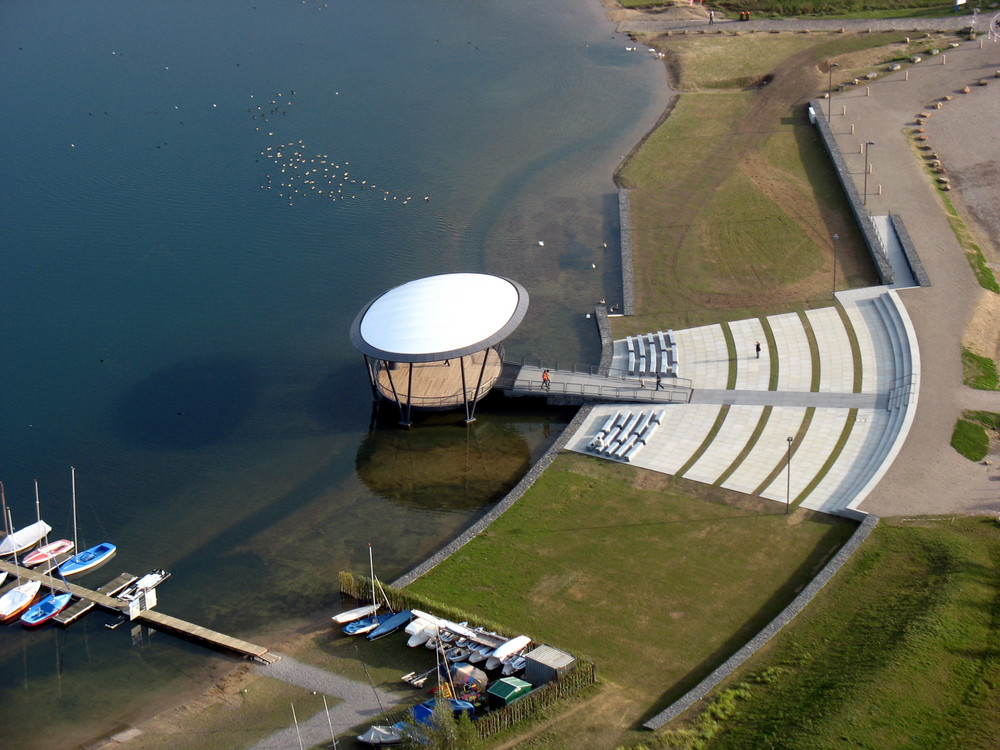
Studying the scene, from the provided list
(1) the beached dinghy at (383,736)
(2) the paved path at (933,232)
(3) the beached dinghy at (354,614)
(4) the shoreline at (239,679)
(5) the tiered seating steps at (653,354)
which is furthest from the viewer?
(5) the tiered seating steps at (653,354)

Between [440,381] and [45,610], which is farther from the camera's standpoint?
[440,381]

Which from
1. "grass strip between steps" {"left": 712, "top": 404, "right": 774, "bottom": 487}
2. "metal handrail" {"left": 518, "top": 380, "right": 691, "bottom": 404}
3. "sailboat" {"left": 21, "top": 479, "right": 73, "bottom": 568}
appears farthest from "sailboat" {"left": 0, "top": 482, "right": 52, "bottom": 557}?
"grass strip between steps" {"left": 712, "top": 404, "right": 774, "bottom": 487}

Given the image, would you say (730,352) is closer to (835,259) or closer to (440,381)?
(835,259)

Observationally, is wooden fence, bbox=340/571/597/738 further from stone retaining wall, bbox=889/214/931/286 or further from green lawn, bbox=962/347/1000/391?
stone retaining wall, bbox=889/214/931/286

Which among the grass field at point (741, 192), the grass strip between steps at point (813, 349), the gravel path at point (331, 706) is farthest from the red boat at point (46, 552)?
the grass strip between steps at point (813, 349)

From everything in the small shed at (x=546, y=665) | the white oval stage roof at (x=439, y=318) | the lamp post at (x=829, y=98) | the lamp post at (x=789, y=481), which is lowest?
the small shed at (x=546, y=665)

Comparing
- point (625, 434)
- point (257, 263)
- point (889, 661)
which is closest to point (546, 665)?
point (889, 661)

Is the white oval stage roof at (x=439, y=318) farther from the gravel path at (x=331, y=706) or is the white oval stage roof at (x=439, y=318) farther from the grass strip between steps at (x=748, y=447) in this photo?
the gravel path at (x=331, y=706)
